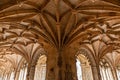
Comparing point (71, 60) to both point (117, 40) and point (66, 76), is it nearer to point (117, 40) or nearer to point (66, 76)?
point (66, 76)

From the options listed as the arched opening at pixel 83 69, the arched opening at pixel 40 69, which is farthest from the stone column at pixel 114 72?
the arched opening at pixel 40 69

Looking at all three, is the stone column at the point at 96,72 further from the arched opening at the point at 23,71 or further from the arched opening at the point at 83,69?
the arched opening at the point at 23,71

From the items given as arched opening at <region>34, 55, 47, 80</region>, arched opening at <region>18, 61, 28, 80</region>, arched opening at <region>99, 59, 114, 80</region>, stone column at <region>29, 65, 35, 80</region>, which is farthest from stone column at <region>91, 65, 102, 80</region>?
arched opening at <region>18, 61, 28, 80</region>

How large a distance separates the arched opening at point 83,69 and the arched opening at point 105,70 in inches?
62.6

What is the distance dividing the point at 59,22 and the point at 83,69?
547 cm

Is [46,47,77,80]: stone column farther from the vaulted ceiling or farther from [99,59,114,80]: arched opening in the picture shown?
[99,59,114,80]: arched opening

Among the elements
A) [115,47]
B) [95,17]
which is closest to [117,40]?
[115,47]

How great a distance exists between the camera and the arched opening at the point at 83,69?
1691 cm

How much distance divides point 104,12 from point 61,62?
488 centimetres

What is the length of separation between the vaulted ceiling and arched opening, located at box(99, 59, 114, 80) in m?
2.32

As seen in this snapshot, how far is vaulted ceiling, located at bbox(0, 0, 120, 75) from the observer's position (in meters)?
13.5

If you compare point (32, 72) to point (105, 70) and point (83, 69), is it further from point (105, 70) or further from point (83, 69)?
point (105, 70)

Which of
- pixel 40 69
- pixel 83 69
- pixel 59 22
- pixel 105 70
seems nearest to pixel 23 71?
pixel 40 69

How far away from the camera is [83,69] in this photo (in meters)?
17.3
